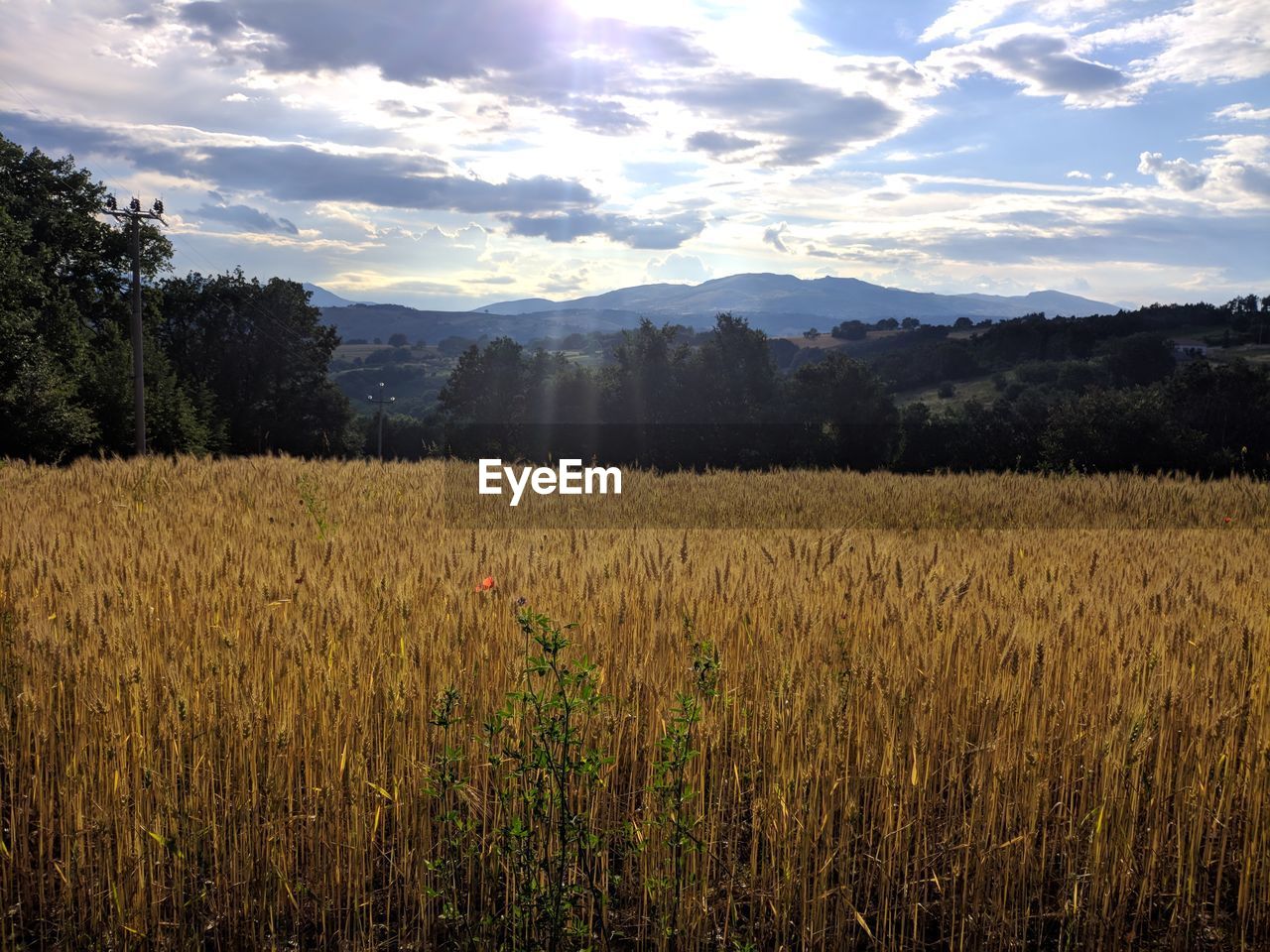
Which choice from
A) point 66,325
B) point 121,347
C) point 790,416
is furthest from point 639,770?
point 790,416

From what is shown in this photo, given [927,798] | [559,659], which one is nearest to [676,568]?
[559,659]

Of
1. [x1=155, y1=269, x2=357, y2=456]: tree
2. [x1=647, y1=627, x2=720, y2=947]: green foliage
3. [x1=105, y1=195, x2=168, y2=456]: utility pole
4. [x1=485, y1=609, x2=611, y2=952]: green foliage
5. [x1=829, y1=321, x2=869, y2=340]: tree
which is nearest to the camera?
[x1=485, y1=609, x2=611, y2=952]: green foliage

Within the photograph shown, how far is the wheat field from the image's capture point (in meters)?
2.97

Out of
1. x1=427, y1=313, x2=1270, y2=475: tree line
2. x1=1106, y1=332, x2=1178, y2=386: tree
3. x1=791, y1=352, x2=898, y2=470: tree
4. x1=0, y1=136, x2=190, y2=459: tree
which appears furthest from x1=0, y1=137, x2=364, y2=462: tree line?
x1=1106, y1=332, x2=1178, y2=386: tree

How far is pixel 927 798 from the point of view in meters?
3.40

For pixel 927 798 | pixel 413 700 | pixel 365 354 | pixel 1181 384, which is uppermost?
pixel 365 354

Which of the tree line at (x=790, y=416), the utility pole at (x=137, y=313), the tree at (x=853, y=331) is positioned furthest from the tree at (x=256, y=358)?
the tree at (x=853, y=331)

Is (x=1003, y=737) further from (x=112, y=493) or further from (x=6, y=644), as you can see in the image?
(x=112, y=493)

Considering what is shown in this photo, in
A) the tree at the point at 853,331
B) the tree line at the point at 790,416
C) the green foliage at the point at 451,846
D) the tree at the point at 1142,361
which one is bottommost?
the green foliage at the point at 451,846

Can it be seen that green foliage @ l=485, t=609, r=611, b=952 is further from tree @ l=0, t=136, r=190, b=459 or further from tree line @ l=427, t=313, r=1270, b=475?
tree line @ l=427, t=313, r=1270, b=475

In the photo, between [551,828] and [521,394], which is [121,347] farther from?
[551,828]

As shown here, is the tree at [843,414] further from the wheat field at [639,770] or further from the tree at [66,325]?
the wheat field at [639,770]

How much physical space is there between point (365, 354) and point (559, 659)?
17483 cm

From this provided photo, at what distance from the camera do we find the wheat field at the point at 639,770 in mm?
2971
